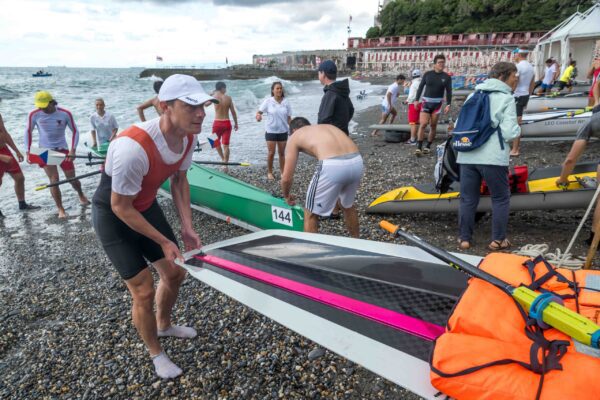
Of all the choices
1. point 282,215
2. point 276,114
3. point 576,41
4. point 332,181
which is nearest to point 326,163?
point 332,181

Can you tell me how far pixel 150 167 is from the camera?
224cm

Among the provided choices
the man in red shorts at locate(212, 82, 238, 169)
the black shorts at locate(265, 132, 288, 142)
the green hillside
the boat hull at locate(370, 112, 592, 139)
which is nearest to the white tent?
the boat hull at locate(370, 112, 592, 139)

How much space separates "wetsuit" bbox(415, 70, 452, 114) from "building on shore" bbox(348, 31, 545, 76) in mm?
38601

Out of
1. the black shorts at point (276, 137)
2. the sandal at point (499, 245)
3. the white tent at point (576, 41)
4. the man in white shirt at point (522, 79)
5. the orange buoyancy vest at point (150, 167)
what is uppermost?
the white tent at point (576, 41)

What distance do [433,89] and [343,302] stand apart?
6.79m

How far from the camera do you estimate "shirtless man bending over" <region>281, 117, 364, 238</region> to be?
3465mm

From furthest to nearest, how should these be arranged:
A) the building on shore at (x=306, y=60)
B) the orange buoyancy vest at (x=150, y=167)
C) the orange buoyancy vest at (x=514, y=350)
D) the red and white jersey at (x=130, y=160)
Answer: the building on shore at (x=306, y=60)
the orange buoyancy vest at (x=150, y=167)
the red and white jersey at (x=130, y=160)
the orange buoyancy vest at (x=514, y=350)

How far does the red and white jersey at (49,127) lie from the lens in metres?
5.87

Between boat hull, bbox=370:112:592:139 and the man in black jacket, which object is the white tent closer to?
boat hull, bbox=370:112:592:139

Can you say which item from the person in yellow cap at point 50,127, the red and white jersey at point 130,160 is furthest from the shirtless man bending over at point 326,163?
the person in yellow cap at point 50,127

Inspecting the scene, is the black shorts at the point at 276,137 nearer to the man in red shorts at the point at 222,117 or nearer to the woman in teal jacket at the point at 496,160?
the man in red shorts at the point at 222,117

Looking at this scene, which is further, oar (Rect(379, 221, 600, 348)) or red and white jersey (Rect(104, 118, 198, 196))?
red and white jersey (Rect(104, 118, 198, 196))

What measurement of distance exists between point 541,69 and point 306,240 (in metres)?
23.8

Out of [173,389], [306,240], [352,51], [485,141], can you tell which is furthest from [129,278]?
[352,51]
